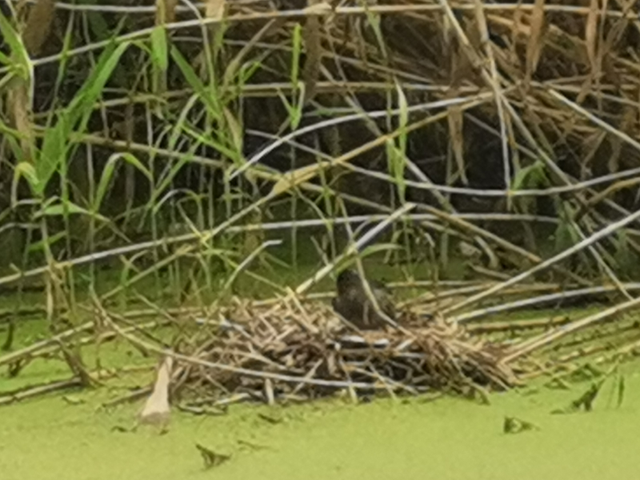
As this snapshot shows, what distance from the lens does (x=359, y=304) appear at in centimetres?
131

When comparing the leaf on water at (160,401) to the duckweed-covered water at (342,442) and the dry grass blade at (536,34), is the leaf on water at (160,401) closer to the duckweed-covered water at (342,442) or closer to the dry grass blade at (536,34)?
the duckweed-covered water at (342,442)

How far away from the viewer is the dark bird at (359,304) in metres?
1.31

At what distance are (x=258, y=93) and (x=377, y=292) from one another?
1.42 feet

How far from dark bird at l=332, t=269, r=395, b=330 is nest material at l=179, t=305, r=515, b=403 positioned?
0.05 ft

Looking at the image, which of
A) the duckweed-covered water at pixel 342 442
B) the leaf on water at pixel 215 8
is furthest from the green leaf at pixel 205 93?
the duckweed-covered water at pixel 342 442

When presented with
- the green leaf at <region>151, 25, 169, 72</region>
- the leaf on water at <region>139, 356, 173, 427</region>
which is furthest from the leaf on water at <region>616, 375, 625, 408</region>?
the green leaf at <region>151, 25, 169, 72</region>

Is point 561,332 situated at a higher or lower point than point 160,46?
lower

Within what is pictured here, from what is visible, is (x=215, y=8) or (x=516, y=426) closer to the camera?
(x=516, y=426)

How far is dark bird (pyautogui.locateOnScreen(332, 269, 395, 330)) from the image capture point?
1306mm

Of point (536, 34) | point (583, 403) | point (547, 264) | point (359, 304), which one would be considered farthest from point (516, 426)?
point (536, 34)

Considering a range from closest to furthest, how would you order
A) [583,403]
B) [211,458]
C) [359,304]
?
[211,458]
[583,403]
[359,304]

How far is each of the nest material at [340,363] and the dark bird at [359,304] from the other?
2 centimetres

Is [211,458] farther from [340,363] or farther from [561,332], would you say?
[561,332]

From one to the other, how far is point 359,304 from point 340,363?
0.26ft
